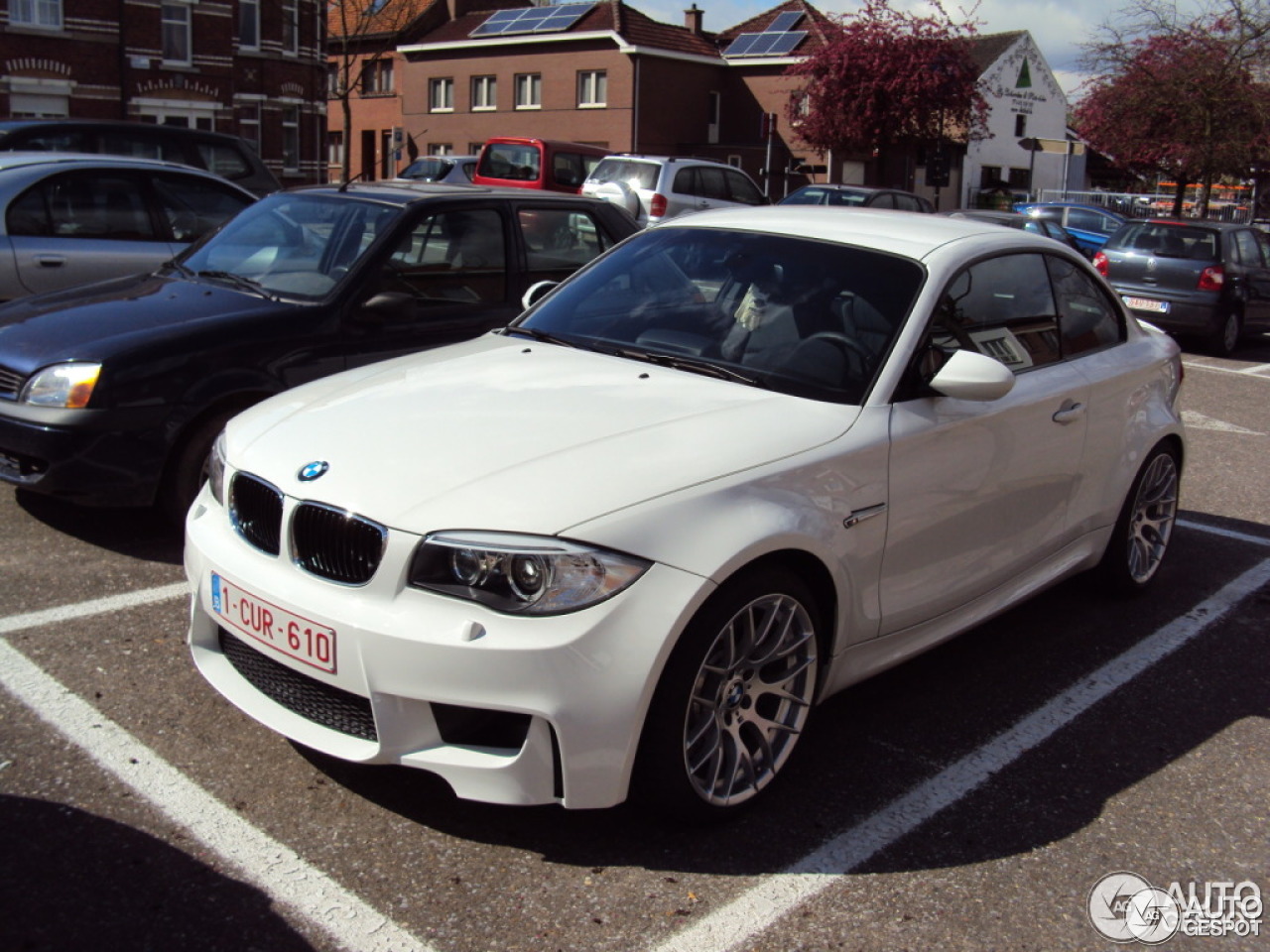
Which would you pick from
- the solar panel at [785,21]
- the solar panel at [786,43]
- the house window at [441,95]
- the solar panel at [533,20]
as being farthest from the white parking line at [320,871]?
the house window at [441,95]

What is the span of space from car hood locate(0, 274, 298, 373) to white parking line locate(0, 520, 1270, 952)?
3.89 ft

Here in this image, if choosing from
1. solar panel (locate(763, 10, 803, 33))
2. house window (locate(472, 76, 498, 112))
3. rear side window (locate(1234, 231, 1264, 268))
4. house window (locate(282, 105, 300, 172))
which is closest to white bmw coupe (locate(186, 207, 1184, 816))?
rear side window (locate(1234, 231, 1264, 268))

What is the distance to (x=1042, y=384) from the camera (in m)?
4.48

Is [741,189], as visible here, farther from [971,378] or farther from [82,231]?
[971,378]

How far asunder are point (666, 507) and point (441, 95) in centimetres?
5577

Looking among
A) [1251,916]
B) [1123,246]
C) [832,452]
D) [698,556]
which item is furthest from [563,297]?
[1123,246]

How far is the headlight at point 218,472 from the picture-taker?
3664mm

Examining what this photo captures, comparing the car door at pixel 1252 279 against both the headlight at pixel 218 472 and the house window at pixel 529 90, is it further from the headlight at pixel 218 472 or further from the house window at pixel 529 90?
the house window at pixel 529 90

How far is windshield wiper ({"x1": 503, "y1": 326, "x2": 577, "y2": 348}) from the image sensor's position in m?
4.43

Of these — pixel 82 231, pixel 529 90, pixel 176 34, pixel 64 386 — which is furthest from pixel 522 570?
pixel 529 90

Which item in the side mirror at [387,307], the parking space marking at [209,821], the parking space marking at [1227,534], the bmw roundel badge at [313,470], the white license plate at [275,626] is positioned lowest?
the parking space marking at [209,821]

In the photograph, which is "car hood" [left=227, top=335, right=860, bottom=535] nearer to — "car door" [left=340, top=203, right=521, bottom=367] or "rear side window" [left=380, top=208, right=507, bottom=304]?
"car door" [left=340, top=203, right=521, bottom=367]

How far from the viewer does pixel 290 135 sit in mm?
42000

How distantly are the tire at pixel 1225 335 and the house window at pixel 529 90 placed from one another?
134ft
